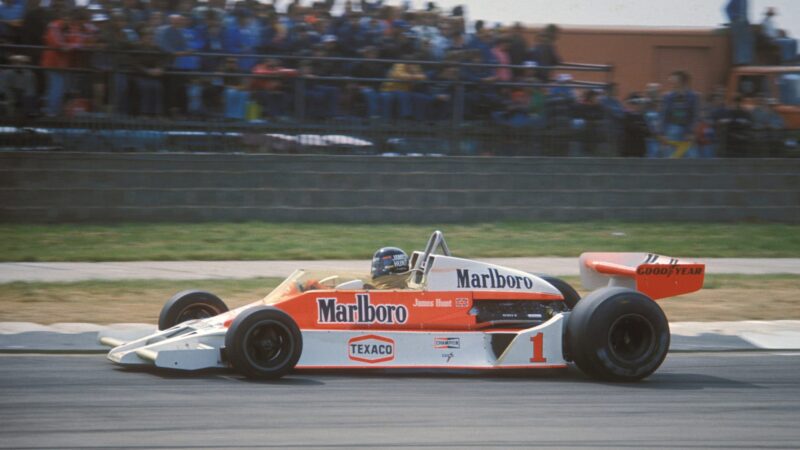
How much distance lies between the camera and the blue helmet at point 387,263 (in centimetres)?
895

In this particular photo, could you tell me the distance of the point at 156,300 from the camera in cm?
1206

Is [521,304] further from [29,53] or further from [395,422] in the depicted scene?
[29,53]

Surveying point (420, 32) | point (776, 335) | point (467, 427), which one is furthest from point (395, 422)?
point (420, 32)

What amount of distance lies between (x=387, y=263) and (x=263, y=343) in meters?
1.31

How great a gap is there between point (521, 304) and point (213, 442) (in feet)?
10.9

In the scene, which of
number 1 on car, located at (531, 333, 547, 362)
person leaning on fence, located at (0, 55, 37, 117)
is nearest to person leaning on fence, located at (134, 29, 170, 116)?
person leaning on fence, located at (0, 55, 37, 117)

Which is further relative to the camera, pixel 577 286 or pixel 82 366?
pixel 577 286

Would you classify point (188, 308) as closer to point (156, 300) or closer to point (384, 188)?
point (156, 300)

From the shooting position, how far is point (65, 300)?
11922mm

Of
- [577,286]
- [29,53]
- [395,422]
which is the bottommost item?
[577,286]

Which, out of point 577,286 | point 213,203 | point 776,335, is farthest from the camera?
point 213,203

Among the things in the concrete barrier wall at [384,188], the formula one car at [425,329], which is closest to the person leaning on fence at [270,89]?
the concrete barrier wall at [384,188]

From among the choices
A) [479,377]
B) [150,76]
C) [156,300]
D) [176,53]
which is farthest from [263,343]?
[176,53]

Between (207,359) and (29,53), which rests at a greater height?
(29,53)
